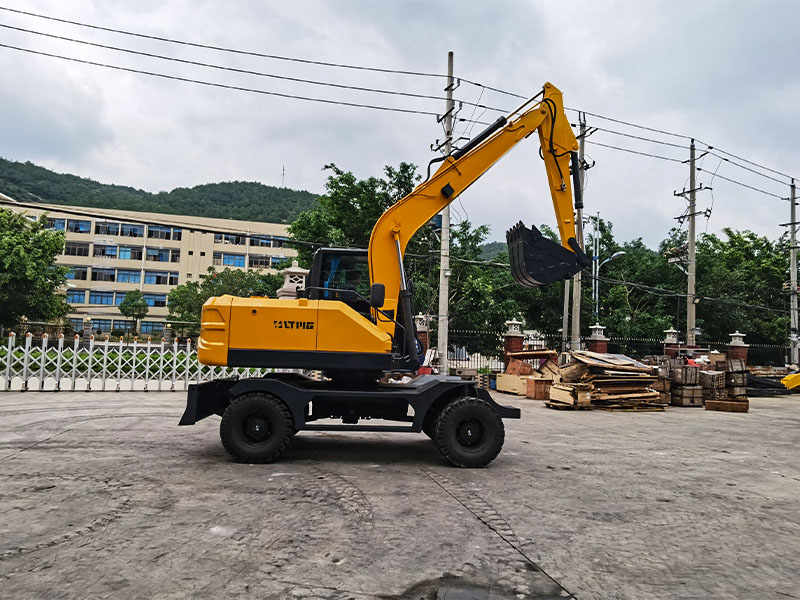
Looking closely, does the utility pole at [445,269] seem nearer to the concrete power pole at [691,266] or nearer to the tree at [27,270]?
the concrete power pole at [691,266]

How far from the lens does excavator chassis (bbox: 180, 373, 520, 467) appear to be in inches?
274

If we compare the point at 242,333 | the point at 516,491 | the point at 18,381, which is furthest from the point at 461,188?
the point at 18,381

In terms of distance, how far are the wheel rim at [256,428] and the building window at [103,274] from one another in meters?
65.7

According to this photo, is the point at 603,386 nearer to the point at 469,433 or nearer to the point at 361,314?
the point at 469,433

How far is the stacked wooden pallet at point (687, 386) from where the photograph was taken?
17.0 meters

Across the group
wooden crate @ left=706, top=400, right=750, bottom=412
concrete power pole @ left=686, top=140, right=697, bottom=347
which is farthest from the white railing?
concrete power pole @ left=686, top=140, right=697, bottom=347

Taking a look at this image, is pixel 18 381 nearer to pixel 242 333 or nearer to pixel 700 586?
pixel 242 333

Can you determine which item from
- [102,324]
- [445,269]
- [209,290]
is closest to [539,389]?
[445,269]

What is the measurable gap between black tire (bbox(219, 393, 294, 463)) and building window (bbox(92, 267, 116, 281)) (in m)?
65.7

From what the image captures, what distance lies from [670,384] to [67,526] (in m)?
17.4

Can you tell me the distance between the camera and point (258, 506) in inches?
203

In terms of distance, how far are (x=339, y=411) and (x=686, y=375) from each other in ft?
45.5

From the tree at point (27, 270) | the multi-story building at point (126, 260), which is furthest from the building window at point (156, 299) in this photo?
the tree at point (27, 270)

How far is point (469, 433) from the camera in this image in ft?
23.5
